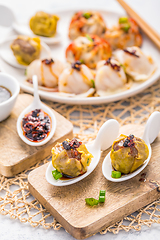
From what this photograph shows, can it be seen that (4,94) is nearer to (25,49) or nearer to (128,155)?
(25,49)

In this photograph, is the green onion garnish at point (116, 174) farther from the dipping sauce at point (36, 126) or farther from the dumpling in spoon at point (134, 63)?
the dumpling in spoon at point (134, 63)

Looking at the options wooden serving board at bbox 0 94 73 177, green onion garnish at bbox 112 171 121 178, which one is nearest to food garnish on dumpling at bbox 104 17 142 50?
wooden serving board at bbox 0 94 73 177

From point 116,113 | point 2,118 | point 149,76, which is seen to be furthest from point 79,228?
point 149,76

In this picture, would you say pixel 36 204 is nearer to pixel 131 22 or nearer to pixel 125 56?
pixel 125 56

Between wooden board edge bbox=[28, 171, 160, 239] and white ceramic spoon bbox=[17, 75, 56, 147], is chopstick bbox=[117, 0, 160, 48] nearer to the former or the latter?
white ceramic spoon bbox=[17, 75, 56, 147]

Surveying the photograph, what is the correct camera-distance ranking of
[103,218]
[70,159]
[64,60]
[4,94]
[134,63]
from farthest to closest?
Answer: [64,60]
[134,63]
[4,94]
[70,159]
[103,218]

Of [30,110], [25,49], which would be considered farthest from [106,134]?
[25,49]
